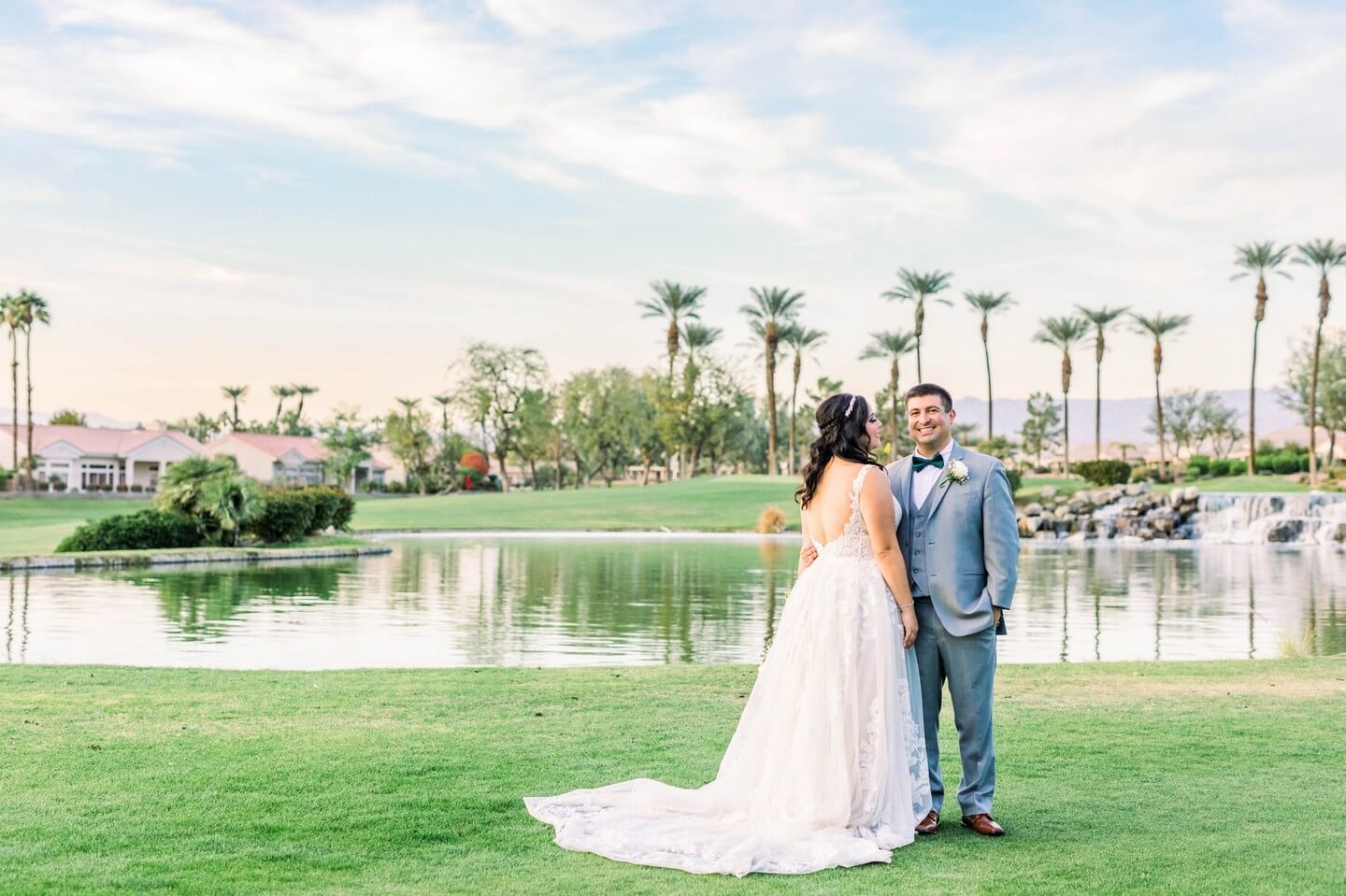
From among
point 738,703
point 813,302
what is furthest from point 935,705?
point 813,302

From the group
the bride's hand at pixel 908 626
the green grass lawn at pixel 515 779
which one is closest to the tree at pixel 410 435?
the green grass lawn at pixel 515 779

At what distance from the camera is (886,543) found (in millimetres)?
6344

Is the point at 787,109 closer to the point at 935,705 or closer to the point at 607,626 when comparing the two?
the point at 607,626

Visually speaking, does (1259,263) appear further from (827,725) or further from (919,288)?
(827,725)

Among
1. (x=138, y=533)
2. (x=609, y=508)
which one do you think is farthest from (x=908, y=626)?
(x=609, y=508)

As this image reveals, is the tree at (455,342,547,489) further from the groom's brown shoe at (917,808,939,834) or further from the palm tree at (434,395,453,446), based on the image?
the groom's brown shoe at (917,808,939,834)

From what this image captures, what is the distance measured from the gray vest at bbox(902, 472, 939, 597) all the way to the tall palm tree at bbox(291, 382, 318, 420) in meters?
136

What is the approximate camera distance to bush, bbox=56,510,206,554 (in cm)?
3072

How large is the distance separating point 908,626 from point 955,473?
31.1 inches

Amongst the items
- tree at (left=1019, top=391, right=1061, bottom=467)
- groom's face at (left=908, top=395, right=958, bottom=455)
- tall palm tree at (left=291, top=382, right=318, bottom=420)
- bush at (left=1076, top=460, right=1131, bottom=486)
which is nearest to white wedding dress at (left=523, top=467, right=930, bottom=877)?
groom's face at (left=908, top=395, right=958, bottom=455)

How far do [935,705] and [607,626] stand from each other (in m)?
11.5

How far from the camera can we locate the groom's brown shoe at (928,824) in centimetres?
627

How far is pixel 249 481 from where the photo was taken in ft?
110

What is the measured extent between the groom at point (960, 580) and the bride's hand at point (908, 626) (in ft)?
0.41
